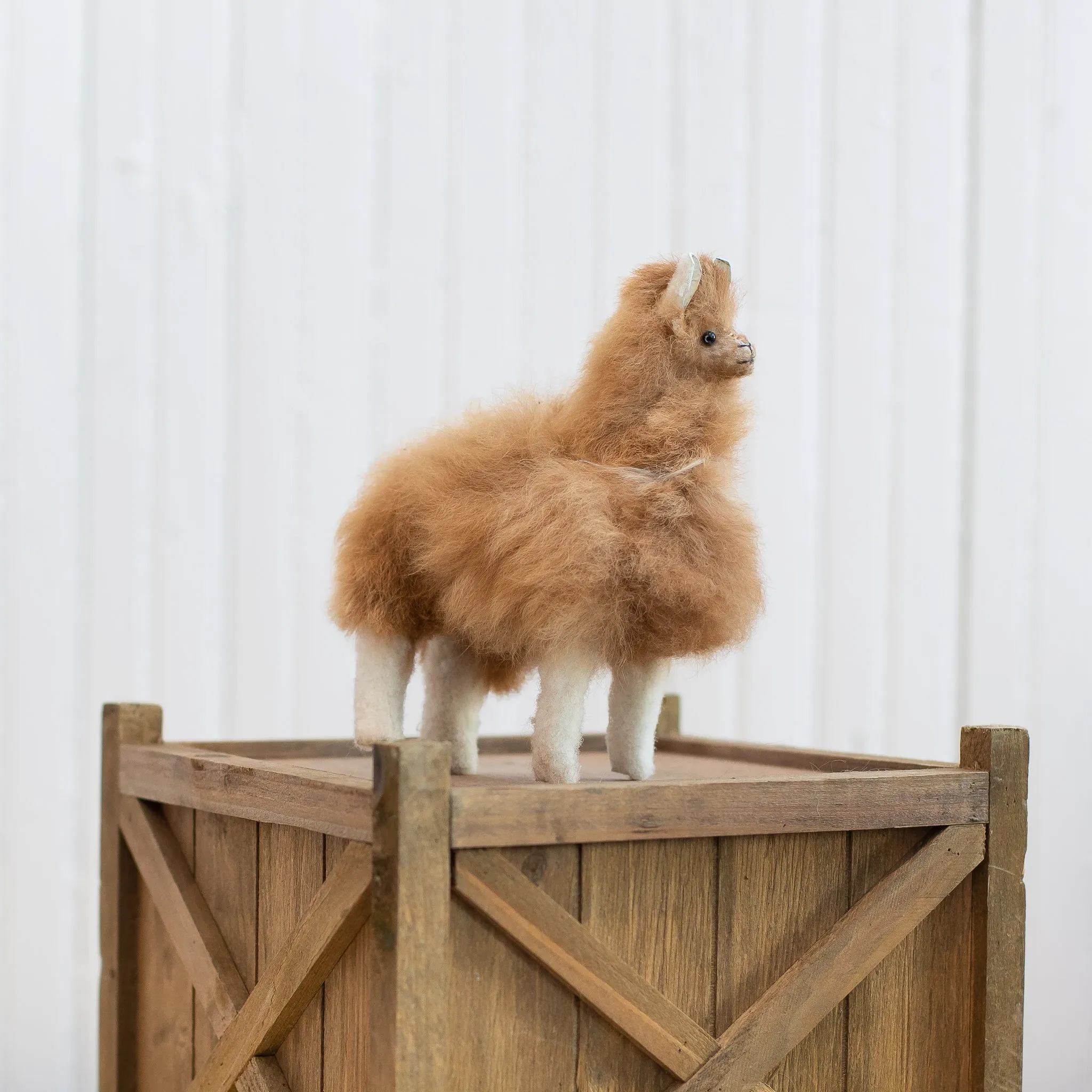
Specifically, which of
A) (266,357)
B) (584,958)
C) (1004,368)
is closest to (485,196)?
(266,357)

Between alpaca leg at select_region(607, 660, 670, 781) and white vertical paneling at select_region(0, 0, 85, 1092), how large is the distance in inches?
39.5

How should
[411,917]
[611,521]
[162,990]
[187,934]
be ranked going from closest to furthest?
[411,917]
[611,521]
[187,934]
[162,990]

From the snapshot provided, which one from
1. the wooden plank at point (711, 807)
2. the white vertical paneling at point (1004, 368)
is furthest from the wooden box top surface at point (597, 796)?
the white vertical paneling at point (1004, 368)

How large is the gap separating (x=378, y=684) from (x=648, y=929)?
1.08 feet

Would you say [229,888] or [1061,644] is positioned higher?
[1061,644]

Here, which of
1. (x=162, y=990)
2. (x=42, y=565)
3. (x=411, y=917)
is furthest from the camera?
(x=42, y=565)

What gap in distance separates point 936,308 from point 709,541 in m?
1.24

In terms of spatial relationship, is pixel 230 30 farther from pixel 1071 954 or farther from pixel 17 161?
pixel 1071 954

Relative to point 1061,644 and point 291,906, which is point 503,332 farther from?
point 291,906

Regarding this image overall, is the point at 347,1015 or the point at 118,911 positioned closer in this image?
the point at 347,1015

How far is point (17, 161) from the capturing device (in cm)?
195

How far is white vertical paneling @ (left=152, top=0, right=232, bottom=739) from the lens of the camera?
199 cm

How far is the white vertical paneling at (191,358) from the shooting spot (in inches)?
78.5

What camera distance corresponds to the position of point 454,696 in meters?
1.35
